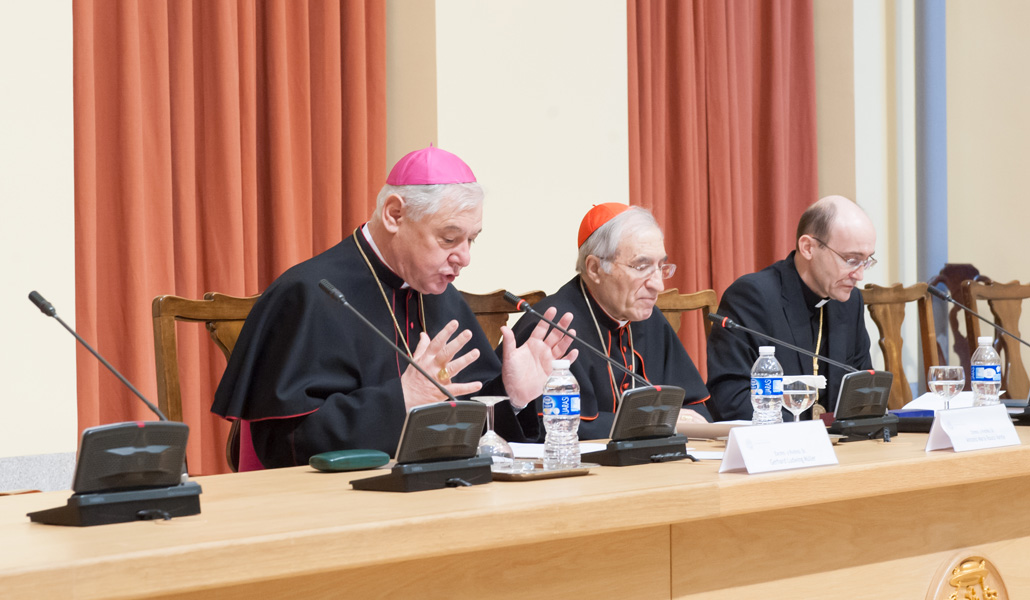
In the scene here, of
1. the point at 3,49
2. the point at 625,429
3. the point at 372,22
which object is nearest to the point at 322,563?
the point at 625,429

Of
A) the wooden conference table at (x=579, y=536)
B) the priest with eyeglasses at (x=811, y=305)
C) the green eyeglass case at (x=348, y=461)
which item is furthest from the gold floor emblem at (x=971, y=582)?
the priest with eyeglasses at (x=811, y=305)

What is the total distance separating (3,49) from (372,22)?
4.44 ft

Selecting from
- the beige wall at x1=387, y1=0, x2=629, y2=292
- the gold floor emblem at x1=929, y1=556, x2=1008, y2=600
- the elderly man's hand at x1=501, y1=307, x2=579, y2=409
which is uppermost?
the beige wall at x1=387, y1=0, x2=629, y2=292

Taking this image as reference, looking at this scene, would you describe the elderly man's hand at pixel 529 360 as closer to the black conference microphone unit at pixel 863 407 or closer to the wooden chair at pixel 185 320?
the black conference microphone unit at pixel 863 407

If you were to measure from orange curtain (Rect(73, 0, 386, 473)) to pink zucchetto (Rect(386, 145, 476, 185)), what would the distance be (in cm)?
113

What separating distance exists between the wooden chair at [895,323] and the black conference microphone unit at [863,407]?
5.49 ft

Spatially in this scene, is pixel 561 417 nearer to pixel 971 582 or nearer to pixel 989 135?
pixel 971 582

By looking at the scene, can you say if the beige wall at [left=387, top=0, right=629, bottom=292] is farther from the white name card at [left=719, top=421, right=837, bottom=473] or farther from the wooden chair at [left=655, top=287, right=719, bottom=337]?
the white name card at [left=719, top=421, right=837, bottom=473]

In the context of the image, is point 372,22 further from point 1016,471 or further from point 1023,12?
point 1023,12

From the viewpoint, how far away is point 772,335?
3.46 meters

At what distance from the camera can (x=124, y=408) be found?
3451mm

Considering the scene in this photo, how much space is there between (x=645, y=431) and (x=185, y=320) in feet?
4.12

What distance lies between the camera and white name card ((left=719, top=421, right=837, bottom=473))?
178 cm

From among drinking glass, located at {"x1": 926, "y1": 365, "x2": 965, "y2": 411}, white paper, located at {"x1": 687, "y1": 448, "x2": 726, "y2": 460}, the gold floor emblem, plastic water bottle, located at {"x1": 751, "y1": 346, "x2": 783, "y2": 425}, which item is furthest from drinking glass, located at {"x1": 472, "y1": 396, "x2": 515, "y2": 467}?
drinking glass, located at {"x1": 926, "y1": 365, "x2": 965, "y2": 411}
